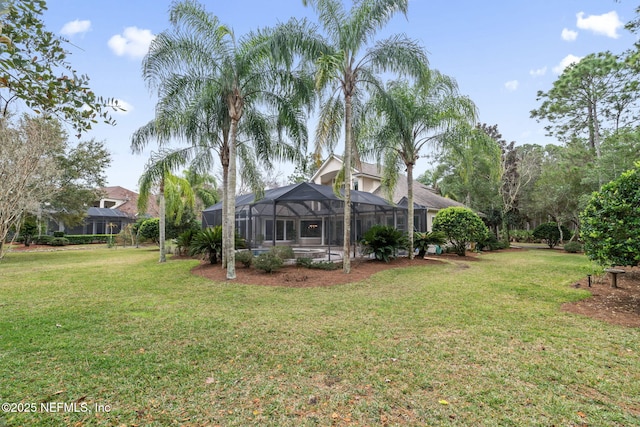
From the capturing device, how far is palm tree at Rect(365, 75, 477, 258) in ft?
37.2

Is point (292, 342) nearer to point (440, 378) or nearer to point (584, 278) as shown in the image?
point (440, 378)

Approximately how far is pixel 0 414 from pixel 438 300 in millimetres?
6749

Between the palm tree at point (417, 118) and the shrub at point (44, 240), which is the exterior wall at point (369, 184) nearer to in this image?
the palm tree at point (417, 118)

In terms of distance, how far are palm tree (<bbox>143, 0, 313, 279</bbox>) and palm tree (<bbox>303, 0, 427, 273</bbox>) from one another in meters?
1.05

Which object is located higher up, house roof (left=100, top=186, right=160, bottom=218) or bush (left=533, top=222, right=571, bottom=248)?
house roof (left=100, top=186, right=160, bottom=218)

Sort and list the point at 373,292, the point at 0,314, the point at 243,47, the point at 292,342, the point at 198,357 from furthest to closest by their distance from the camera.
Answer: the point at 243,47
the point at 373,292
the point at 0,314
the point at 292,342
the point at 198,357

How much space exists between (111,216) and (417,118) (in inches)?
1383

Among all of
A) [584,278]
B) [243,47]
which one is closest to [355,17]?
[243,47]

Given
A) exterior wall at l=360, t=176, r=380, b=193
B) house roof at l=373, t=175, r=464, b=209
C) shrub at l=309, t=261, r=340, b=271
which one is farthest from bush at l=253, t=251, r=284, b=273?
exterior wall at l=360, t=176, r=380, b=193

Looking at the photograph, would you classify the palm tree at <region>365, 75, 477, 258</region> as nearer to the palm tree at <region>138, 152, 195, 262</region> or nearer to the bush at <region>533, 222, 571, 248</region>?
the palm tree at <region>138, 152, 195, 262</region>

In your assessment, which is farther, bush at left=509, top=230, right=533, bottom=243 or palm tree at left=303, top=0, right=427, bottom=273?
bush at left=509, top=230, right=533, bottom=243

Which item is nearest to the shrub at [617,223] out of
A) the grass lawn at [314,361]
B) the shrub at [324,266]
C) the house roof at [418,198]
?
the grass lawn at [314,361]

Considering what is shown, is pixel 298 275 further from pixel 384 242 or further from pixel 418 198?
pixel 418 198

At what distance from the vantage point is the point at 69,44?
2350mm
